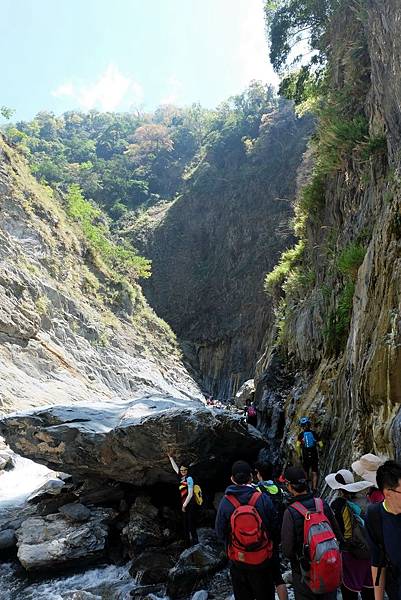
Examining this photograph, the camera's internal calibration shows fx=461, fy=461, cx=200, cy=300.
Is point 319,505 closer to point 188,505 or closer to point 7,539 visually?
point 188,505

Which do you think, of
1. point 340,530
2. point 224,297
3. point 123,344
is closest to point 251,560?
point 340,530

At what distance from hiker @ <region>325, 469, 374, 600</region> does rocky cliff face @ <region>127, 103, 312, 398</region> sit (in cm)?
2970

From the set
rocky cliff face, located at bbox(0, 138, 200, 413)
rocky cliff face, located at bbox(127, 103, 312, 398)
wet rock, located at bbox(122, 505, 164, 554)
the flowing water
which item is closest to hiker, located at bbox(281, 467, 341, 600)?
the flowing water

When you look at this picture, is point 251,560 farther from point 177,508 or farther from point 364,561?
point 177,508

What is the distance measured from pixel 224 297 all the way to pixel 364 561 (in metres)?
36.5

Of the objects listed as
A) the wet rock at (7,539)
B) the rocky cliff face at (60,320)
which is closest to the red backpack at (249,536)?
the wet rock at (7,539)

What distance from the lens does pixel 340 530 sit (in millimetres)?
3436

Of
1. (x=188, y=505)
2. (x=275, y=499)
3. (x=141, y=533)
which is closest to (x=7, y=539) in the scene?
(x=141, y=533)

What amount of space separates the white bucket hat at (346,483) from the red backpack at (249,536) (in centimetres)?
→ 63

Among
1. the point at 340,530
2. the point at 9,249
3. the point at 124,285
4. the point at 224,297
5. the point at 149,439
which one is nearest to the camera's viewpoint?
the point at 340,530

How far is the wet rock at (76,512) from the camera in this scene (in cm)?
Result: 855

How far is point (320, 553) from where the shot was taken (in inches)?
126

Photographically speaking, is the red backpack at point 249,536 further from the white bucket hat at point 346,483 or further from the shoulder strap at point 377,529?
the shoulder strap at point 377,529

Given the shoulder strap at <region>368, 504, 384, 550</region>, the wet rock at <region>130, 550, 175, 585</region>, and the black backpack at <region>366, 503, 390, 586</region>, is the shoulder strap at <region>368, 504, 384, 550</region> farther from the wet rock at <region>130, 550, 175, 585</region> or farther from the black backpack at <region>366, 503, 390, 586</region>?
the wet rock at <region>130, 550, 175, 585</region>
